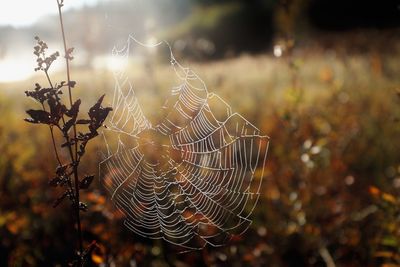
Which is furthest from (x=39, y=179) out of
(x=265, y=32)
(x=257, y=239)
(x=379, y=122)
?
(x=265, y=32)

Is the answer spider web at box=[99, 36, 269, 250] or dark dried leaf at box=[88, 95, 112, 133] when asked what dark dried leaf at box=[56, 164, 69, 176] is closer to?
dark dried leaf at box=[88, 95, 112, 133]

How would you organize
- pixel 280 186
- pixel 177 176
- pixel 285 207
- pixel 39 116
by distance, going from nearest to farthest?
pixel 39 116 < pixel 177 176 < pixel 285 207 < pixel 280 186

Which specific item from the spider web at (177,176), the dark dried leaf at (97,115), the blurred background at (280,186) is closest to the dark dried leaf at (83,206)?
the dark dried leaf at (97,115)

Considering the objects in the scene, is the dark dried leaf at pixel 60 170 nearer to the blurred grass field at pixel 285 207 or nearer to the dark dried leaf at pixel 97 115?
the dark dried leaf at pixel 97 115

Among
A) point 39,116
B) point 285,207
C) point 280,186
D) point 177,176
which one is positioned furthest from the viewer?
point 280,186

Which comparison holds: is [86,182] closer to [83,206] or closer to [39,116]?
[83,206]

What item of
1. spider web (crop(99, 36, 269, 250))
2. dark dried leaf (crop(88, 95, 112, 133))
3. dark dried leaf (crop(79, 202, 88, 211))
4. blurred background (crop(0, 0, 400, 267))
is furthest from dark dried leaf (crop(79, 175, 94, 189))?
blurred background (crop(0, 0, 400, 267))

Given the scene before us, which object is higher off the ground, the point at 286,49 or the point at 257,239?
the point at 286,49

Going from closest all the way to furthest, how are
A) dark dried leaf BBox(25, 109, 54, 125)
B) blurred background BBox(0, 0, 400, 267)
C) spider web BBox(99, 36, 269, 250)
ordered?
dark dried leaf BBox(25, 109, 54, 125) → spider web BBox(99, 36, 269, 250) → blurred background BBox(0, 0, 400, 267)

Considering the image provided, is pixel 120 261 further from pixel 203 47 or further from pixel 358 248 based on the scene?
pixel 203 47

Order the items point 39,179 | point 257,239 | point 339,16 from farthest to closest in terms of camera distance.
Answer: point 339,16 → point 39,179 → point 257,239

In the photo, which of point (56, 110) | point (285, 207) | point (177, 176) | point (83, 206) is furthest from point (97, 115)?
point (285, 207)
